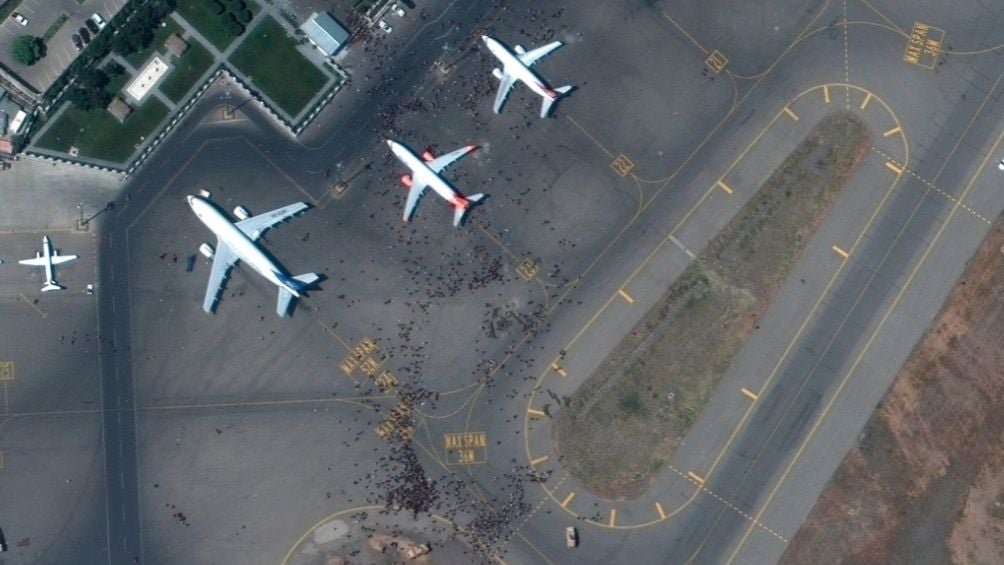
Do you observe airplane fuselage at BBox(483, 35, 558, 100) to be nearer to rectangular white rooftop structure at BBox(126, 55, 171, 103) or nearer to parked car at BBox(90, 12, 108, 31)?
rectangular white rooftop structure at BBox(126, 55, 171, 103)

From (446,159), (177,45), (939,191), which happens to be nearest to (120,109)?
(177,45)

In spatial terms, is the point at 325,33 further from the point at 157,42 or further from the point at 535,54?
the point at 535,54

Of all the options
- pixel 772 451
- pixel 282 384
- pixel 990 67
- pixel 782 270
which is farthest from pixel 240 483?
pixel 990 67

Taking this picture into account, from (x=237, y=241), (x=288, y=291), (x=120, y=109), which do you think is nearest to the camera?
(x=237, y=241)

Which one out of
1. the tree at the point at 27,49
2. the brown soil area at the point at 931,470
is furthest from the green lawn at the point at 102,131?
the brown soil area at the point at 931,470

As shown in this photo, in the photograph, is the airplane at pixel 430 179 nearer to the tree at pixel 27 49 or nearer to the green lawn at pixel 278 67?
the green lawn at pixel 278 67
